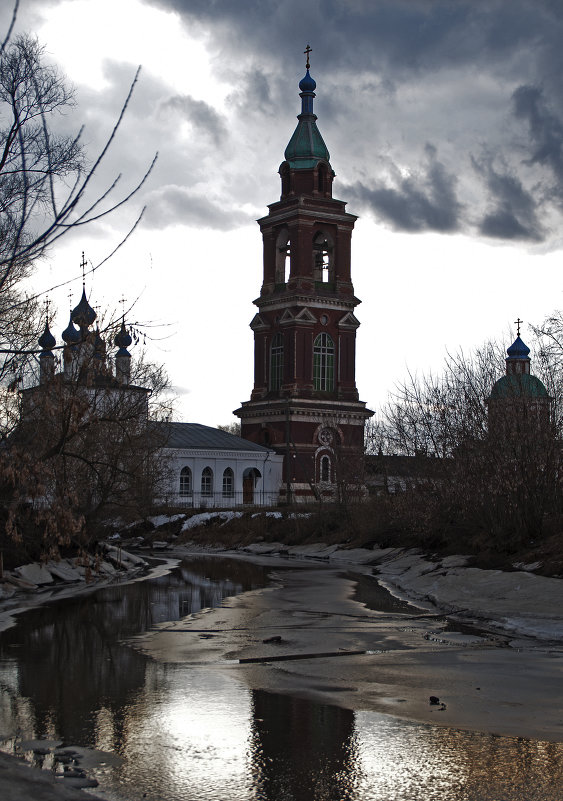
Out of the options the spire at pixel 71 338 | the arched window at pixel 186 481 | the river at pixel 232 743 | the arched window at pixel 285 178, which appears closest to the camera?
the river at pixel 232 743

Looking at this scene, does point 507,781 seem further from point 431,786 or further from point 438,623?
point 438,623

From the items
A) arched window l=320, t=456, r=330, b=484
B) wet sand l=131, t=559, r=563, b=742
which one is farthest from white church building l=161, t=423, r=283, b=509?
wet sand l=131, t=559, r=563, b=742

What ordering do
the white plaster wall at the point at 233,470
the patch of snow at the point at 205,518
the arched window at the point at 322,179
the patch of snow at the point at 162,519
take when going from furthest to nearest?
the arched window at the point at 322,179
the white plaster wall at the point at 233,470
the patch of snow at the point at 162,519
the patch of snow at the point at 205,518

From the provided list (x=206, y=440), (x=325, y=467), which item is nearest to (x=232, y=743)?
(x=206, y=440)

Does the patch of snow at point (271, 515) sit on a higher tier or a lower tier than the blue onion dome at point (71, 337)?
lower

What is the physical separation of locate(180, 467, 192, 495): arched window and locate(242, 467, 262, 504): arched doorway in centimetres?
418

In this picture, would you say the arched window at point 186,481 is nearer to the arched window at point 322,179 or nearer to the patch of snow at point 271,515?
the patch of snow at point 271,515

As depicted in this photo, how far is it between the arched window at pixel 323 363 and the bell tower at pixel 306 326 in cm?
7

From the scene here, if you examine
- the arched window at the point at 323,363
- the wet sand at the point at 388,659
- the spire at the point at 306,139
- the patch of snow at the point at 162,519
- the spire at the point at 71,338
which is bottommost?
the wet sand at the point at 388,659

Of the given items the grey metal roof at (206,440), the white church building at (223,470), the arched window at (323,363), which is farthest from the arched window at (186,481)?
the arched window at (323,363)

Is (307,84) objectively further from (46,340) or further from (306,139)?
(46,340)

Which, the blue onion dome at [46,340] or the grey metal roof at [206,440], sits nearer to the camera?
the blue onion dome at [46,340]

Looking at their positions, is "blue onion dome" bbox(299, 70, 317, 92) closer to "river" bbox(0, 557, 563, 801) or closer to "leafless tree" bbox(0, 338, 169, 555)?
"leafless tree" bbox(0, 338, 169, 555)

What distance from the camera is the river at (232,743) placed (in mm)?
7660
